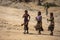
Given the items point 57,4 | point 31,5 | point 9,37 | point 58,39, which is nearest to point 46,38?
point 58,39

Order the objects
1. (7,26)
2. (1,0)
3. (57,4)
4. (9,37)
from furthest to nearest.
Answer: (57,4)
(1,0)
(7,26)
(9,37)

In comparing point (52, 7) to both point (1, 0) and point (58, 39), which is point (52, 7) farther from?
point (58, 39)

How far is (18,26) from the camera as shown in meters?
20.0

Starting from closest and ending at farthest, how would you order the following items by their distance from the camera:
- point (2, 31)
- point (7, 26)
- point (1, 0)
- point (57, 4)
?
1. point (2, 31)
2. point (7, 26)
3. point (1, 0)
4. point (57, 4)

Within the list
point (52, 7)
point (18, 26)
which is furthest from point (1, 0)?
point (18, 26)

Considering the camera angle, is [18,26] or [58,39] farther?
[18,26]

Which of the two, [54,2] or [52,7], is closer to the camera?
[52,7]

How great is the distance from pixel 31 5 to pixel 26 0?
2.05m

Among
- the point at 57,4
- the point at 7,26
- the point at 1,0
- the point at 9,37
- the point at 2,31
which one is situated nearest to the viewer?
the point at 9,37

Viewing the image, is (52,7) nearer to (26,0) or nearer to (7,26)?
(26,0)

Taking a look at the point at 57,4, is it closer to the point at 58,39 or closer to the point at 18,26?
the point at 18,26

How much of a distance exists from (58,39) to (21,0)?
2079 centimetres

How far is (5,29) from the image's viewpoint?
60.0 feet

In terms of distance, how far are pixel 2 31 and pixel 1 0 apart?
59.3 feet
